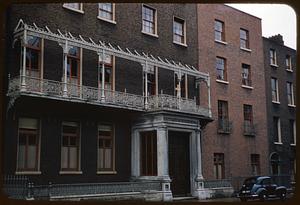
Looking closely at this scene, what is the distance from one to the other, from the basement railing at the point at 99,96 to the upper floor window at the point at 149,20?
8.03 ft

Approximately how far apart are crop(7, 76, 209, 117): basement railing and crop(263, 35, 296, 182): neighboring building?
2365mm

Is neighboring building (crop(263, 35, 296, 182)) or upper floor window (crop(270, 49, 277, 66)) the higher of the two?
upper floor window (crop(270, 49, 277, 66))

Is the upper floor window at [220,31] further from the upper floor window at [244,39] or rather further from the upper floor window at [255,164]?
the upper floor window at [255,164]

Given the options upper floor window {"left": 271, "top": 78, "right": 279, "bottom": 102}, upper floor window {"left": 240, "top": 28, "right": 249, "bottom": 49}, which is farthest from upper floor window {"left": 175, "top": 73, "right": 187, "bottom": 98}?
upper floor window {"left": 271, "top": 78, "right": 279, "bottom": 102}

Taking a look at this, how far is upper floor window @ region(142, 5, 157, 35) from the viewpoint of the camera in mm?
15641

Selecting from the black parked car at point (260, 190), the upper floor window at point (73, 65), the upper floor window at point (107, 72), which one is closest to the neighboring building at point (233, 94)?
the black parked car at point (260, 190)

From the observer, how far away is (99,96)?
44.6 ft

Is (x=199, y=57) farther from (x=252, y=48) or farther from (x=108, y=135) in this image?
(x=108, y=135)

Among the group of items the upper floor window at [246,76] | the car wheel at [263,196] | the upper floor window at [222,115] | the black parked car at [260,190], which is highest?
the upper floor window at [246,76]

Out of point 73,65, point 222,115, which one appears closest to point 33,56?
point 73,65

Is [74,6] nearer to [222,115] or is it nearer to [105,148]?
[105,148]

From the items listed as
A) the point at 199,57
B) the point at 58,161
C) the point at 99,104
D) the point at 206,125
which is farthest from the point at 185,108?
the point at 58,161

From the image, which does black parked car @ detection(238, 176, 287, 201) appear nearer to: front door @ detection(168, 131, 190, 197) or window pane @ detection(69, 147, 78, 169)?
front door @ detection(168, 131, 190, 197)

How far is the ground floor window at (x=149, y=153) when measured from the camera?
14.2 metres
